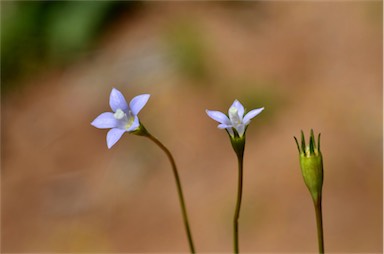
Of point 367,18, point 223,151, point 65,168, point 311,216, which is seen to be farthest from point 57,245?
point 367,18

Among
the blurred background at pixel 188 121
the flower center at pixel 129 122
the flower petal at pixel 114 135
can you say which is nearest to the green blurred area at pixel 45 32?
the blurred background at pixel 188 121

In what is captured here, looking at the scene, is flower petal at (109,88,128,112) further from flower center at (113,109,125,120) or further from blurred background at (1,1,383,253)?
blurred background at (1,1,383,253)

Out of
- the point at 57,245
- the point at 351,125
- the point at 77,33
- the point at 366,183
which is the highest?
the point at 77,33

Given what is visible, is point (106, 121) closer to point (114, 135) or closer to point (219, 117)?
point (114, 135)

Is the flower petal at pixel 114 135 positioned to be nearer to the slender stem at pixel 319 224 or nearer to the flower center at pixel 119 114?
the flower center at pixel 119 114

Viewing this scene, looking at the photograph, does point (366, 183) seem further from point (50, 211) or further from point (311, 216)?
point (50, 211)

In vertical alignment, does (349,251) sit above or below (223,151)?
below

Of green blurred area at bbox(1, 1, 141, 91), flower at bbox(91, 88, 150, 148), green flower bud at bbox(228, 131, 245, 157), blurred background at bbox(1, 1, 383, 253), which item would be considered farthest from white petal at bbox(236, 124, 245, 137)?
green blurred area at bbox(1, 1, 141, 91)
